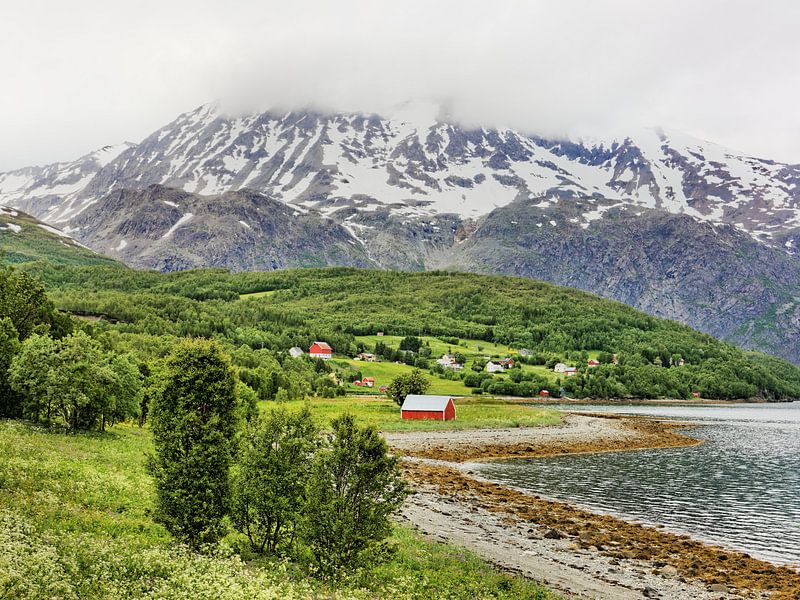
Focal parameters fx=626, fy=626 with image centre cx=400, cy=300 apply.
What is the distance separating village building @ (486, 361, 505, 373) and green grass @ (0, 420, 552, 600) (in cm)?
15360

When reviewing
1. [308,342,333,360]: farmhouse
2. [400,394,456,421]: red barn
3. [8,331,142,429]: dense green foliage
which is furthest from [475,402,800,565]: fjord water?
[308,342,333,360]: farmhouse

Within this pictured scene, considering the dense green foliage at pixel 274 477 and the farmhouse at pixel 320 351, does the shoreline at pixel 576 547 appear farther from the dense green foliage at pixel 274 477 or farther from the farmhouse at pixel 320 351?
the farmhouse at pixel 320 351

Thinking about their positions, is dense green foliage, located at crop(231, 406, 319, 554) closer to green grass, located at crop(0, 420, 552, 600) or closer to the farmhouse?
green grass, located at crop(0, 420, 552, 600)

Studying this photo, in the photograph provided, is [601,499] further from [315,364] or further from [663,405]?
[663,405]

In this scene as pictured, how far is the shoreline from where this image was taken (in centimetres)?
2772

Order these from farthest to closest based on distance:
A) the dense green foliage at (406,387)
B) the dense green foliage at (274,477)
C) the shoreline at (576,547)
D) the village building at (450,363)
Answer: the village building at (450,363) < the dense green foliage at (406,387) < the shoreline at (576,547) < the dense green foliage at (274,477)

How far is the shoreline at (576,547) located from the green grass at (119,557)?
3343 mm

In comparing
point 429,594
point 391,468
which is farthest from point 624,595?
point 391,468

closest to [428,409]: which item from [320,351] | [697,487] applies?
[697,487]

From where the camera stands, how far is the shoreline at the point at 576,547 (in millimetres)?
27719

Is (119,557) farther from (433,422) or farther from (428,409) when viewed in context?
(428,409)

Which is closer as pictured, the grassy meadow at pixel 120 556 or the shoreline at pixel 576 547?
the grassy meadow at pixel 120 556

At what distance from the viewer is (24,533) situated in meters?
19.0

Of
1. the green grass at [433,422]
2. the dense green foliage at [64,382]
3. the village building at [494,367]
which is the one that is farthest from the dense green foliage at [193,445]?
the village building at [494,367]
